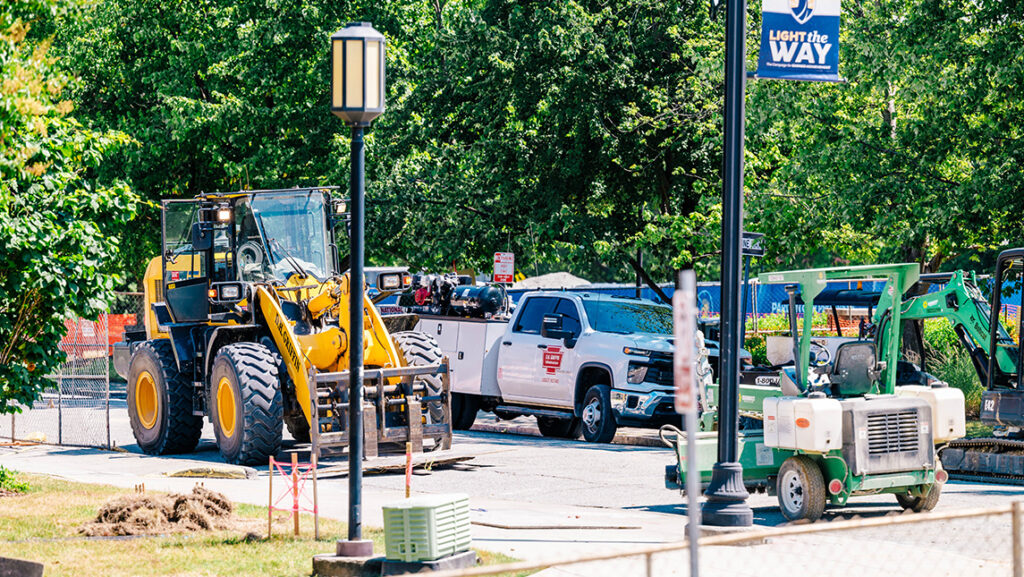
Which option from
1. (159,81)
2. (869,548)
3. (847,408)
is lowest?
(869,548)

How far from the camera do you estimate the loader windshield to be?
1825cm

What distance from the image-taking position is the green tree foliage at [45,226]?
43.0 ft

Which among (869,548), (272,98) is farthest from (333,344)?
(272,98)

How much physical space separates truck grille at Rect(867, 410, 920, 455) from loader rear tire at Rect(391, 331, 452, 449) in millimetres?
6146

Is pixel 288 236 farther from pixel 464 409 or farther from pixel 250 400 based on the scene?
pixel 464 409

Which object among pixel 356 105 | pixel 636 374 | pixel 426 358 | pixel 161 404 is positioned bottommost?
pixel 161 404

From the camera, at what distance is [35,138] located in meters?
13.4

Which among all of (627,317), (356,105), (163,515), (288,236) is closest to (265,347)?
(288,236)

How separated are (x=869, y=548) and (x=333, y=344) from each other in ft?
28.1

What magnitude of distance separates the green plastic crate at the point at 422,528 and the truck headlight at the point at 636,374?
33.4ft

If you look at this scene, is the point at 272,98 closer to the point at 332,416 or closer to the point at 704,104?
the point at 704,104

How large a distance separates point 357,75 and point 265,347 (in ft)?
25.5

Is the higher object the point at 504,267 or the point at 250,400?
the point at 504,267

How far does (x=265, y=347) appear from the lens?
17.2 meters
